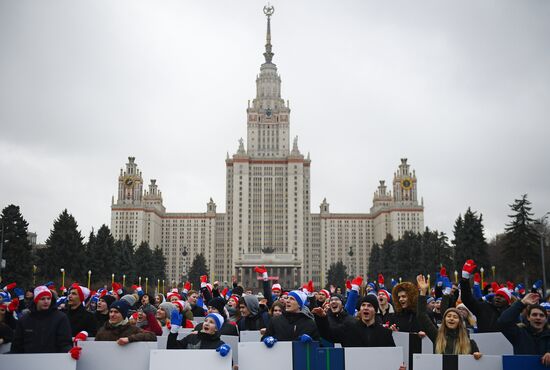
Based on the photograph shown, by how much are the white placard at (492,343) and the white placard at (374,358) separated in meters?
2.67

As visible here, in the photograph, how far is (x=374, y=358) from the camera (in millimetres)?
7238

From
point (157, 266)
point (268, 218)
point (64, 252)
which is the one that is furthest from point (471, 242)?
point (268, 218)

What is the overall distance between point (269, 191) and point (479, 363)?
127 m

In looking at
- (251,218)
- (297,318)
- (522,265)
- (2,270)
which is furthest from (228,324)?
(251,218)

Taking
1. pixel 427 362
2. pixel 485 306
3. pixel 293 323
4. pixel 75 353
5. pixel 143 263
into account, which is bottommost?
pixel 427 362

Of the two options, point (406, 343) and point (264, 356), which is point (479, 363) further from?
point (264, 356)

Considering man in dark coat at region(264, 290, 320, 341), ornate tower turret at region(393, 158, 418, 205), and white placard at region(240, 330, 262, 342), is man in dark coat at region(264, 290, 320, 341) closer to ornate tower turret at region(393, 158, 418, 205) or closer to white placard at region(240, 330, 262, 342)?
white placard at region(240, 330, 262, 342)

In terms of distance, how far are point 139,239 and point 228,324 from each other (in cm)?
12608

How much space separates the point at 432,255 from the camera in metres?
67.7

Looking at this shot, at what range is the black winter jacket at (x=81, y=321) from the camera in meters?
9.48

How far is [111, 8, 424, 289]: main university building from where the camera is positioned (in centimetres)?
13200

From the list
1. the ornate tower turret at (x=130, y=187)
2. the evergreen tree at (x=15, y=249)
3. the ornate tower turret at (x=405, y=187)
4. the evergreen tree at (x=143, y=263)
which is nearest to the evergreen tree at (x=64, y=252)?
the evergreen tree at (x=15, y=249)

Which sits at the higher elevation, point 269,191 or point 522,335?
point 269,191

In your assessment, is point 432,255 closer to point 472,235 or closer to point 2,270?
point 472,235
